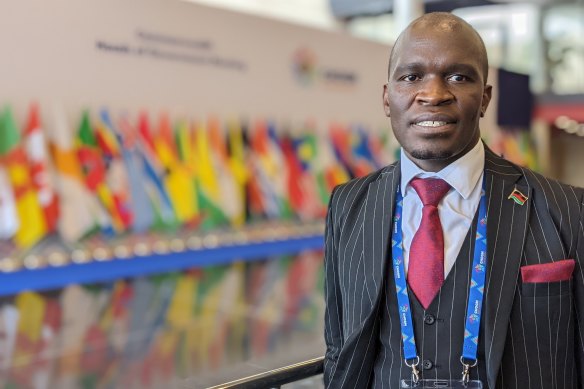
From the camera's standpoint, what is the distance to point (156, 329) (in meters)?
3.48

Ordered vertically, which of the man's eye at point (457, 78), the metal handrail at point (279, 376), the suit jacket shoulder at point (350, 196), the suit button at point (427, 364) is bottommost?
the metal handrail at point (279, 376)

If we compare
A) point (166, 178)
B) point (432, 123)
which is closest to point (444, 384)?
point (432, 123)

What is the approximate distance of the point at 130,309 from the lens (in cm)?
398

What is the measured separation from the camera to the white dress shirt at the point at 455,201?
1.27m

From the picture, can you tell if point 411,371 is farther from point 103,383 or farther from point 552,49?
point 552,49

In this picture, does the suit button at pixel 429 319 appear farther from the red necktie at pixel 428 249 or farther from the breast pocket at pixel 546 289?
the breast pocket at pixel 546 289

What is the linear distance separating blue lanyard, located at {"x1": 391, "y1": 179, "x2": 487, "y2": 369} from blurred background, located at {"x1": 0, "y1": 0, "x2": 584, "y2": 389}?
1.46 m

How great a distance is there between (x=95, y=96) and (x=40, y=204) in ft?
3.10

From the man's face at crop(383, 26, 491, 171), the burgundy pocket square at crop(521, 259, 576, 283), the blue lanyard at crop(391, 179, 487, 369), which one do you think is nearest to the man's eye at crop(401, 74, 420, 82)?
the man's face at crop(383, 26, 491, 171)

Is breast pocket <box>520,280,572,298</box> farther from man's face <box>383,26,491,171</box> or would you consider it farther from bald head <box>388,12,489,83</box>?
bald head <box>388,12,489,83</box>

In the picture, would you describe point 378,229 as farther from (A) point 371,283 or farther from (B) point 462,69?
(B) point 462,69

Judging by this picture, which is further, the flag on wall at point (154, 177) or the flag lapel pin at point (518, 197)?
the flag on wall at point (154, 177)

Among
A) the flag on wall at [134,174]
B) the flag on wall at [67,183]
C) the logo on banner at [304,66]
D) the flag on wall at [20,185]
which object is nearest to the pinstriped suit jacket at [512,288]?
the flag on wall at [20,185]

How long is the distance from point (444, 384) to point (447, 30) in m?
0.63
